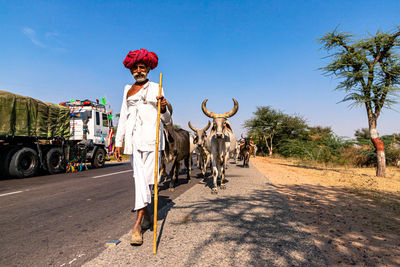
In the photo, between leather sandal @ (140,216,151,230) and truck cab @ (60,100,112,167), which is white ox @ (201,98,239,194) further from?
truck cab @ (60,100,112,167)

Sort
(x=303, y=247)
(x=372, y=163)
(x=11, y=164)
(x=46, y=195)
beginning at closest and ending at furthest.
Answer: (x=303, y=247) → (x=46, y=195) → (x=11, y=164) → (x=372, y=163)

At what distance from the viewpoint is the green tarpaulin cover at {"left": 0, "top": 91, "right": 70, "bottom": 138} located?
29.7 ft

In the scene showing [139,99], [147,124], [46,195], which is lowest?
[46,195]

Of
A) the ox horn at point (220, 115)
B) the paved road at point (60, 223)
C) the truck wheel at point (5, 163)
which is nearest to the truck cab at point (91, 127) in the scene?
the truck wheel at point (5, 163)

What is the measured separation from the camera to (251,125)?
131ft

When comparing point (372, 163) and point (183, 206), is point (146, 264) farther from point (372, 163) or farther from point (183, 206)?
point (372, 163)

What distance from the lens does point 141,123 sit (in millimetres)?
3297

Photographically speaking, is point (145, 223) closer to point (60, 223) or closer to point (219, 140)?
point (60, 223)

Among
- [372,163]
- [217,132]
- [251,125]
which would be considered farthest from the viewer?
[251,125]

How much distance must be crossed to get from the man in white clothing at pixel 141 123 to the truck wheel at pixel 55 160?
29.8 feet

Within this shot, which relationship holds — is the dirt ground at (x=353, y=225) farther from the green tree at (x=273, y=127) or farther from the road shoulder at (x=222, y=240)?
the green tree at (x=273, y=127)

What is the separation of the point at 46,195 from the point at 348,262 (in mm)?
6539

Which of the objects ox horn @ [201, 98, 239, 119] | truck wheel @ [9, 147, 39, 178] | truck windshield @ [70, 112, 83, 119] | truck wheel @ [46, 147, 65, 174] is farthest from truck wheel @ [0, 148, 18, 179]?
ox horn @ [201, 98, 239, 119]

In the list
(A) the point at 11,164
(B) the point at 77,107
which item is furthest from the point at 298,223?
(B) the point at 77,107
